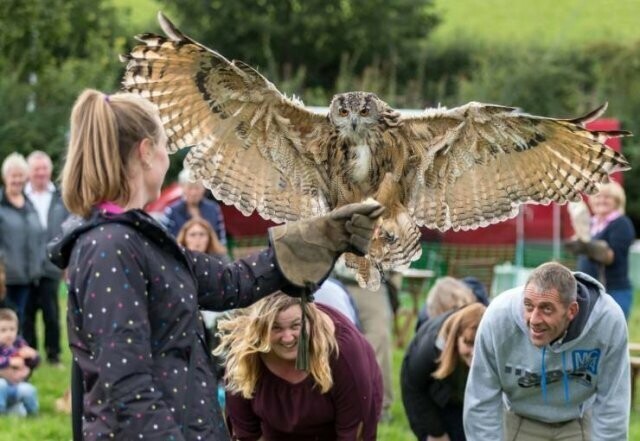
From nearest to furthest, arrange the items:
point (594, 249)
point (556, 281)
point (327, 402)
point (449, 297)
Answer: point (556, 281) < point (327, 402) < point (449, 297) < point (594, 249)

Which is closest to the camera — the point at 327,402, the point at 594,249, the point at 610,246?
the point at 327,402

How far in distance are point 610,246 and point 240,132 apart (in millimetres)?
4833

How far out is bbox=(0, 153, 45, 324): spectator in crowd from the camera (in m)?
9.14

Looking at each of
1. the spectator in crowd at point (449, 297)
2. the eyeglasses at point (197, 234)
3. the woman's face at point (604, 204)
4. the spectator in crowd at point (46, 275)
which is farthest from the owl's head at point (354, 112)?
the spectator in crowd at point (46, 275)

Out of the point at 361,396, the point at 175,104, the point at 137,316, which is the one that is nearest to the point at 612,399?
the point at 361,396

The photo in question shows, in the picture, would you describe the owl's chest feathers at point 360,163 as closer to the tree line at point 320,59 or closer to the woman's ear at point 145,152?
the woman's ear at point 145,152

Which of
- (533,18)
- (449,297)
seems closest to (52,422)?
(449,297)

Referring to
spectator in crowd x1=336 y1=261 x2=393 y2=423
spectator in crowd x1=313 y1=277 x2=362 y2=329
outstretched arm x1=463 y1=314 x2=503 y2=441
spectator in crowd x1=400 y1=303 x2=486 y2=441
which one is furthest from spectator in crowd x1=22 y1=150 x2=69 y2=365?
outstretched arm x1=463 y1=314 x2=503 y2=441

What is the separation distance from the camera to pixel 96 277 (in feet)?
9.01

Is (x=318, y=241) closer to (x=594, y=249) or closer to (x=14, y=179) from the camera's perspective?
(x=594, y=249)

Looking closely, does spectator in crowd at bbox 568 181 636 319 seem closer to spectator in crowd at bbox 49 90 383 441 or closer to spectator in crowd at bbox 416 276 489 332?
spectator in crowd at bbox 416 276 489 332

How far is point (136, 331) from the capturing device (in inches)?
108

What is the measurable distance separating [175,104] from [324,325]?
121cm

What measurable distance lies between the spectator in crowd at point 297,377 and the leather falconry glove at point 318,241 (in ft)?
4.17
